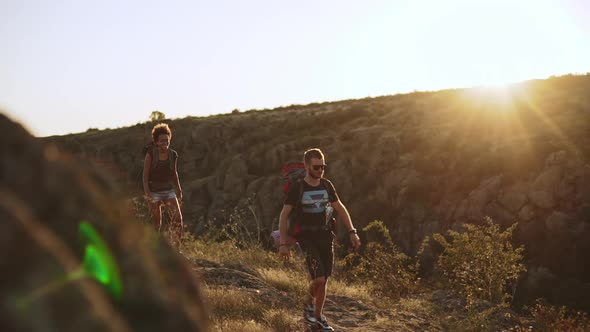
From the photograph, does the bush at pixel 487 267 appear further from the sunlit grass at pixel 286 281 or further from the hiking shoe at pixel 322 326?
the hiking shoe at pixel 322 326

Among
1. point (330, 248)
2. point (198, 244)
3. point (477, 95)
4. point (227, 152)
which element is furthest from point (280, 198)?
point (330, 248)

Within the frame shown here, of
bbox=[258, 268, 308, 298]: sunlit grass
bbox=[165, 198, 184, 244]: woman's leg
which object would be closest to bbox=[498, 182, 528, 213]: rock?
bbox=[258, 268, 308, 298]: sunlit grass

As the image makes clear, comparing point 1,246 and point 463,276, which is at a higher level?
point 1,246

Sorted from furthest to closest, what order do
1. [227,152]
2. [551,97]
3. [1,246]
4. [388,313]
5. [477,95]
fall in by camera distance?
[227,152] < [477,95] < [551,97] < [388,313] < [1,246]

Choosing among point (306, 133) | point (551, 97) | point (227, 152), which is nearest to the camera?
point (551, 97)

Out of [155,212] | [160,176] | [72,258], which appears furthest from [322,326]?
[72,258]

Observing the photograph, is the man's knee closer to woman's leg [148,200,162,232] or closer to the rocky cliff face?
woman's leg [148,200,162,232]

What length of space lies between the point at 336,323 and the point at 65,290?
6533mm

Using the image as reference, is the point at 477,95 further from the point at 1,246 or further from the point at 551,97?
the point at 1,246

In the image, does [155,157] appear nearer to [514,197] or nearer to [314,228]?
[314,228]

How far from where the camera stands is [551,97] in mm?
25859

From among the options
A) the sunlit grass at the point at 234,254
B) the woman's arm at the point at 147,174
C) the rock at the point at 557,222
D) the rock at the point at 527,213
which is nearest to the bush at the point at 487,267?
the sunlit grass at the point at 234,254

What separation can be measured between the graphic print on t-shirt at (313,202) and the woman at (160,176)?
9.48 feet

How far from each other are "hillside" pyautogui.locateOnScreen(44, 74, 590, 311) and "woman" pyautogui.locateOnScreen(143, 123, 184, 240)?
153cm
